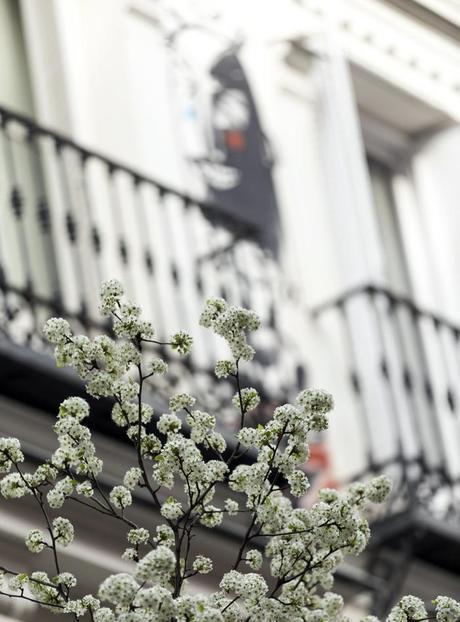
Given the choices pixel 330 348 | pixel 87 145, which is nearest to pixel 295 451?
pixel 87 145

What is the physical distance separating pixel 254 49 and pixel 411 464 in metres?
2.74

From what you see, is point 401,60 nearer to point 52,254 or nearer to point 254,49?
point 254,49

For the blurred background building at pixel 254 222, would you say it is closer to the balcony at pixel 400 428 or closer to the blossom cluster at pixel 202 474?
the balcony at pixel 400 428

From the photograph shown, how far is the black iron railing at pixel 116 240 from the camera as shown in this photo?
8961mm

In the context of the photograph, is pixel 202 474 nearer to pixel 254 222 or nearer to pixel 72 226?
pixel 72 226

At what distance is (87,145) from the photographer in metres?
9.62

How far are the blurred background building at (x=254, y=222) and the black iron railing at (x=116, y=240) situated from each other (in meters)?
0.02

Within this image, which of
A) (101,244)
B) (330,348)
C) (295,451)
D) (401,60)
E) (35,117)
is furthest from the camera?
(401,60)

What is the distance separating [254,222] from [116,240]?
1.07m

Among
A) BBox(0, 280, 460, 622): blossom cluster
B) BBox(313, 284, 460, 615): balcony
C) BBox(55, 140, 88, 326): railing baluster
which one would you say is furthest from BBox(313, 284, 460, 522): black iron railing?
BBox(0, 280, 460, 622): blossom cluster

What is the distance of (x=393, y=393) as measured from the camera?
10.1 meters

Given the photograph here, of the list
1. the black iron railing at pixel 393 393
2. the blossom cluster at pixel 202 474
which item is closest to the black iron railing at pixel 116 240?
the black iron railing at pixel 393 393

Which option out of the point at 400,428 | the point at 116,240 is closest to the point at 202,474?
the point at 116,240

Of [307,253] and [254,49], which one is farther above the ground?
[254,49]
